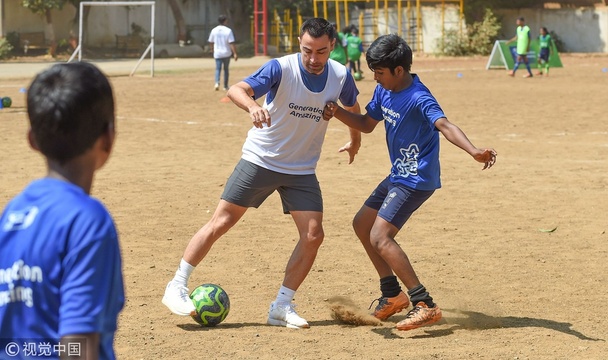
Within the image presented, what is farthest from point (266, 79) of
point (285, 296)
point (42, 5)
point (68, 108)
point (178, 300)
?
point (42, 5)

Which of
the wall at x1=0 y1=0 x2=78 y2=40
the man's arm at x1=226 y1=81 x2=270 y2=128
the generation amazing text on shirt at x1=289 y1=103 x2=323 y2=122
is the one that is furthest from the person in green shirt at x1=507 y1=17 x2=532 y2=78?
the man's arm at x1=226 y1=81 x2=270 y2=128

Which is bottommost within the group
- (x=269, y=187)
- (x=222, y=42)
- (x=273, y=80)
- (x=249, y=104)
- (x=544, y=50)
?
(x=269, y=187)

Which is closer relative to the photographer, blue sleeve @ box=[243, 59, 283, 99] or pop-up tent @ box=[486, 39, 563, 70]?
blue sleeve @ box=[243, 59, 283, 99]

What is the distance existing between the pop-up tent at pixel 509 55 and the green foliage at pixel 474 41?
330 inches

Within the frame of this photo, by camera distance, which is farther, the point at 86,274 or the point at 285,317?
the point at 285,317

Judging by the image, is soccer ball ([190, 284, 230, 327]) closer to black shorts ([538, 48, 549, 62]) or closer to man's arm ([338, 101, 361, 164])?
man's arm ([338, 101, 361, 164])

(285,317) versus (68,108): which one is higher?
(68,108)

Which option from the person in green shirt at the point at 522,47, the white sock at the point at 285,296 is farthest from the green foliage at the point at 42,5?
the white sock at the point at 285,296

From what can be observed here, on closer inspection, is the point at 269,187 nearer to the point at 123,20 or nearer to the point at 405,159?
the point at 405,159

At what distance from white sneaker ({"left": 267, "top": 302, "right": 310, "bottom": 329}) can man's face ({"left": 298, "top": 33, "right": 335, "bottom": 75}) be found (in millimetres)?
1642

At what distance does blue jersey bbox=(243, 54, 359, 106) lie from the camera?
633cm

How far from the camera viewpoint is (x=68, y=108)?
245 centimetres

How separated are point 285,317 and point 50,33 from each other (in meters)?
39.3

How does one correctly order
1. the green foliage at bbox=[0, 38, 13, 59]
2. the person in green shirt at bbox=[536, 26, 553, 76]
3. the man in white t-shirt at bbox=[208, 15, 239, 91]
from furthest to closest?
the green foliage at bbox=[0, 38, 13, 59] < the person in green shirt at bbox=[536, 26, 553, 76] < the man in white t-shirt at bbox=[208, 15, 239, 91]
